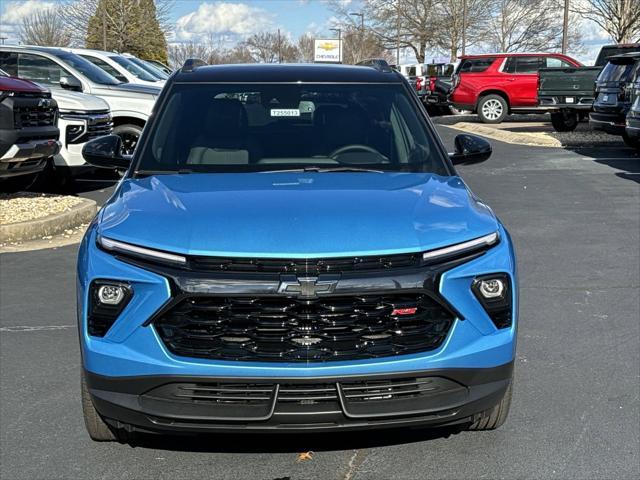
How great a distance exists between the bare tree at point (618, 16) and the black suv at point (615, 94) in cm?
1474

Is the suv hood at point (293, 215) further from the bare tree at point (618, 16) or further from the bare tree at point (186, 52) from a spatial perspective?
the bare tree at point (186, 52)

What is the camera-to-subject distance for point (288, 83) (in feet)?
15.7

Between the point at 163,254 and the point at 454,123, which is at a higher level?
the point at 163,254

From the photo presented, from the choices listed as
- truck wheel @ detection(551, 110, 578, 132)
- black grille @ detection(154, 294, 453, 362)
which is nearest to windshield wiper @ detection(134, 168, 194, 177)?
black grille @ detection(154, 294, 453, 362)

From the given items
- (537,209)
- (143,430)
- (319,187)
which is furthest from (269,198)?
(537,209)

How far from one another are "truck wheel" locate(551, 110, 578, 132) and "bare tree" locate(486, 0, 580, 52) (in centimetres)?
3443

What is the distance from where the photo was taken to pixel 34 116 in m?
9.47

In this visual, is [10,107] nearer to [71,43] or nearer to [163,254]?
[163,254]

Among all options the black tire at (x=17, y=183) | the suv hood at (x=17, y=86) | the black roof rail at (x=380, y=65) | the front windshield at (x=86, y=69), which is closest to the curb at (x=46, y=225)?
the suv hood at (x=17, y=86)

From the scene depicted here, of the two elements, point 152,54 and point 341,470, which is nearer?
point 341,470

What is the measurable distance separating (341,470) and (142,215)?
139 cm

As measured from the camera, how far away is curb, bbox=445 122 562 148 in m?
19.5

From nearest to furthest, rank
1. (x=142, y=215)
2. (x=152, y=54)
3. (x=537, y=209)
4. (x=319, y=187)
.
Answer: (x=142, y=215) < (x=319, y=187) < (x=537, y=209) < (x=152, y=54)

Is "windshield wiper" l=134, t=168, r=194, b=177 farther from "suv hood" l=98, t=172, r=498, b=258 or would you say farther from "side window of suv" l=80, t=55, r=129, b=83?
"side window of suv" l=80, t=55, r=129, b=83
